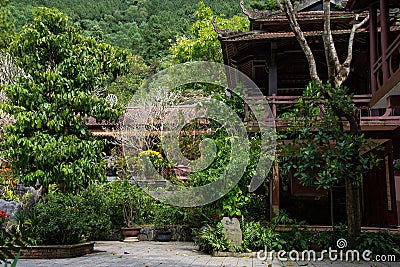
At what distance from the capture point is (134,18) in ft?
112

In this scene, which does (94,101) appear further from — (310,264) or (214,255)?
(310,264)

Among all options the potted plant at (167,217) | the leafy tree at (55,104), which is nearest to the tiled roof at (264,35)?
the leafy tree at (55,104)

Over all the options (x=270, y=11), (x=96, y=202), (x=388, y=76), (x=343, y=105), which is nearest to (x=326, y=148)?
(x=343, y=105)

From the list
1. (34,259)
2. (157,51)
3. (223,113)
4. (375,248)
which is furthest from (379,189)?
(157,51)

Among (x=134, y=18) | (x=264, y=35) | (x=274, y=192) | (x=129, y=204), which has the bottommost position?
(x=129, y=204)

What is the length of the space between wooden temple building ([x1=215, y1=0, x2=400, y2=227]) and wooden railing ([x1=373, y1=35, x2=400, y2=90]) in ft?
0.13

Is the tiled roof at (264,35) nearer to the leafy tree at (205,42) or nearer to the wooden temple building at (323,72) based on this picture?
the wooden temple building at (323,72)

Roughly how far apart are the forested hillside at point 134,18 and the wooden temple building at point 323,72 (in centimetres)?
1364

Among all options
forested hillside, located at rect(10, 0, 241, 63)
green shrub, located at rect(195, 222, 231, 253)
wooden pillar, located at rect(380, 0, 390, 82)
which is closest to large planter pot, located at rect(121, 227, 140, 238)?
green shrub, located at rect(195, 222, 231, 253)

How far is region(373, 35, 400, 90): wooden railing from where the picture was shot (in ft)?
21.9

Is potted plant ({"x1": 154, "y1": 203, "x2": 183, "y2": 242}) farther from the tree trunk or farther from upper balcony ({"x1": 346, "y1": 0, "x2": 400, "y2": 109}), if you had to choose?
upper balcony ({"x1": 346, "y1": 0, "x2": 400, "y2": 109})

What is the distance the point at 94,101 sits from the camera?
28.7 ft

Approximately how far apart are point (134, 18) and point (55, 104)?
27059 mm

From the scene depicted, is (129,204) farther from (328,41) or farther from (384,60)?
(384,60)
